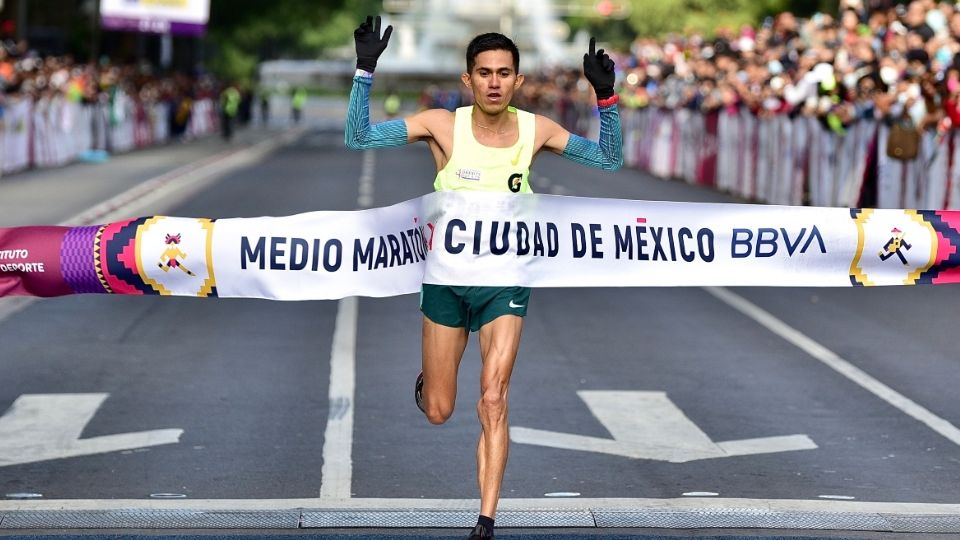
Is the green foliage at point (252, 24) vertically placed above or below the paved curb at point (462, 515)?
below

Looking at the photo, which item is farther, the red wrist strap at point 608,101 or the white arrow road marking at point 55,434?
the white arrow road marking at point 55,434

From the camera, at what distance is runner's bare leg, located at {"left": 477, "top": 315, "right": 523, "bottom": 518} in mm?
7645

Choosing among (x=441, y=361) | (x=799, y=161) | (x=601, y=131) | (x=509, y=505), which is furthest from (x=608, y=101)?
(x=799, y=161)

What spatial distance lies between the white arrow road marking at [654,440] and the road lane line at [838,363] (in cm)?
98

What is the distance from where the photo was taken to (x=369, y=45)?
768 centimetres

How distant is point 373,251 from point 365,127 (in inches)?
35.0

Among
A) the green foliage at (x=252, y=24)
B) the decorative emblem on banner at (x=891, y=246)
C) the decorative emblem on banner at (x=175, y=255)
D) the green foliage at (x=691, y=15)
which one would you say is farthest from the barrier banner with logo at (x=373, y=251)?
the green foliage at (x=252, y=24)

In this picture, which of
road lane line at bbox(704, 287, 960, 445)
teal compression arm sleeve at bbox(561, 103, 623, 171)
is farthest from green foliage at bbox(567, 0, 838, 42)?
teal compression arm sleeve at bbox(561, 103, 623, 171)

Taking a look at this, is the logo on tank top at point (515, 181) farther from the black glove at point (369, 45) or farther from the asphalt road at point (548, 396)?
the asphalt road at point (548, 396)

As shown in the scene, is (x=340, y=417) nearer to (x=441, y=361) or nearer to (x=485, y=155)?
(x=441, y=361)

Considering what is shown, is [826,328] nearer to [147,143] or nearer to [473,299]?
[473,299]

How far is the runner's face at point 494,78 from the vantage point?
303 inches

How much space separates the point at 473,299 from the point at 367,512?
1.11 metres

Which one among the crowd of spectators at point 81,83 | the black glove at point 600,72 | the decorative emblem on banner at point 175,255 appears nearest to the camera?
the black glove at point 600,72
